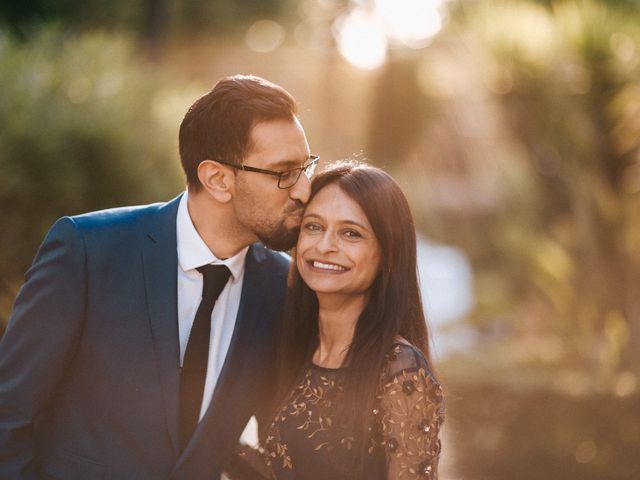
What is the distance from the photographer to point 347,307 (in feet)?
10.9

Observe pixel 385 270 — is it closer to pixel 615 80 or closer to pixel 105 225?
pixel 105 225

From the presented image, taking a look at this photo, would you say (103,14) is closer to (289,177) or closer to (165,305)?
(289,177)

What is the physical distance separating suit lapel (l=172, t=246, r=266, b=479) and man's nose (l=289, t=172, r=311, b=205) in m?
0.49

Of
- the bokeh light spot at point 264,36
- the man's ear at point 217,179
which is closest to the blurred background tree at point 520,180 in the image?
the man's ear at point 217,179

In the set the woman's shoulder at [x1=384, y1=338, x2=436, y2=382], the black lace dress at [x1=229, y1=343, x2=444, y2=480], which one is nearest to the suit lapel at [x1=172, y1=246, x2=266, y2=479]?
the black lace dress at [x1=229, y1=343, x2=444, y2=480]

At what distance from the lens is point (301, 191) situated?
3.30 metres

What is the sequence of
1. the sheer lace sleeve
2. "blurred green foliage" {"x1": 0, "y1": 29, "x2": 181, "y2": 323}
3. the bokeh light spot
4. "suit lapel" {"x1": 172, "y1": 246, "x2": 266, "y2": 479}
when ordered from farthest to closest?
the bokeh light spot → "blurred green foliage" {"x1": 0, "y1": 29, "x2": 181, "y2": 323} → "suit lapel" {"x1": 172, "y1": 246, "x2": 266, "y2": 479} → the sheer lace sleeve

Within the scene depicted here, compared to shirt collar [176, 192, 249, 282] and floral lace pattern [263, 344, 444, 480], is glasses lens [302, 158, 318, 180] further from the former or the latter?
floral lace pattern [263, 344, 444, 480]

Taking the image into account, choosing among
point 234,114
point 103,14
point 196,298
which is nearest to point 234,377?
point 196,298

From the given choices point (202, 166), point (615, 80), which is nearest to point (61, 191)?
point (202, 166)

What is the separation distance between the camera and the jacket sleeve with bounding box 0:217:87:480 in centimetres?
298

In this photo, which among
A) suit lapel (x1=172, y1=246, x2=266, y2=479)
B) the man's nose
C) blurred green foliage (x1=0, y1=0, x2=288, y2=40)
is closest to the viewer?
suit lapel (x1=172, y1=246, x2=266, y2=479)

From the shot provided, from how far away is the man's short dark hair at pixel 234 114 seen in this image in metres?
3.45

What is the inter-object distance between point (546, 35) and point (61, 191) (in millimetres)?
4099
